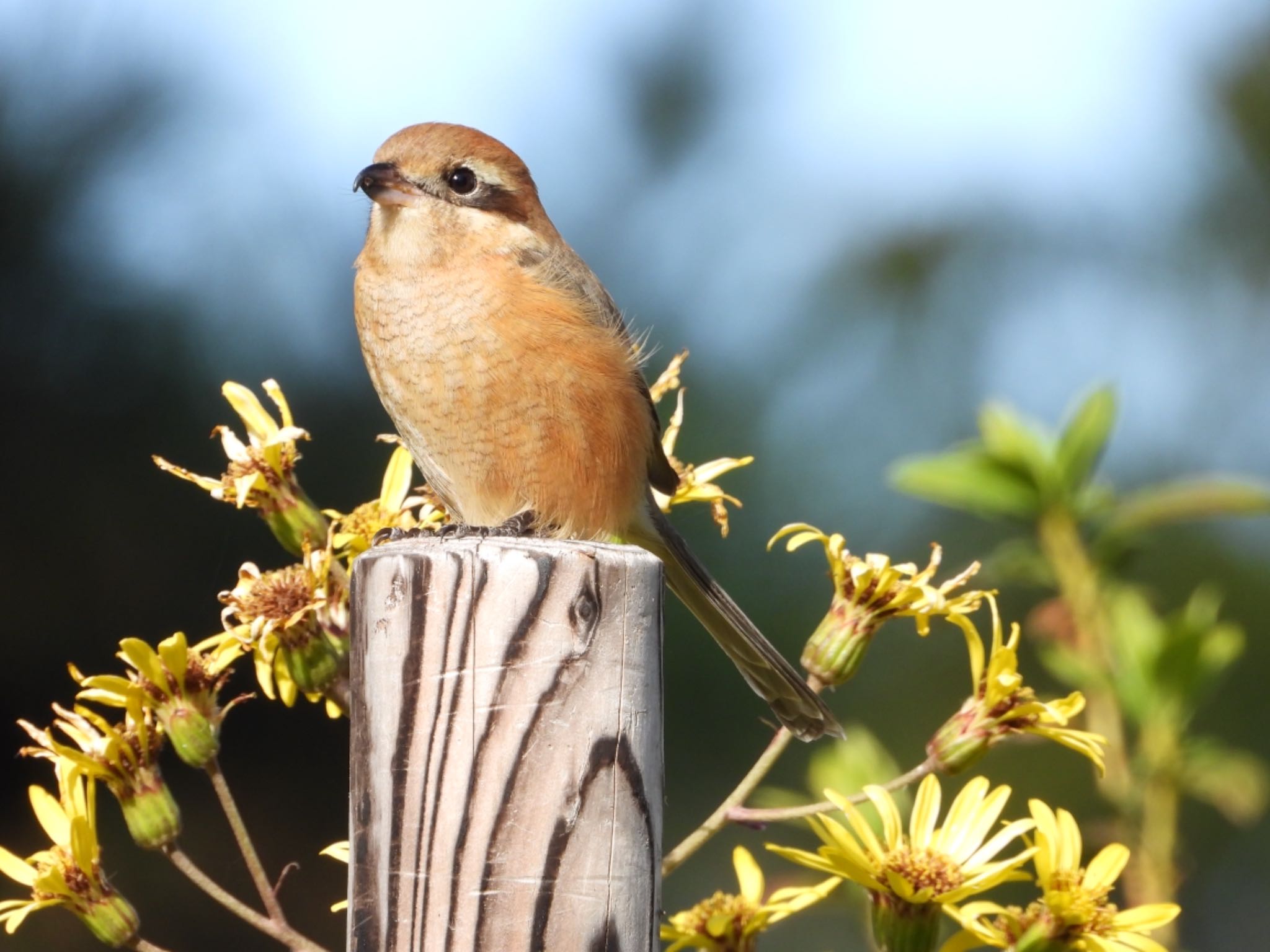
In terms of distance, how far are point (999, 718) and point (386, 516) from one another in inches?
38.2

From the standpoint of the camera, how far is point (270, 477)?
210 cm

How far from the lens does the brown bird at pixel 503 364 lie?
2492mm

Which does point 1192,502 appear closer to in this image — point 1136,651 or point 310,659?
point 1136,651

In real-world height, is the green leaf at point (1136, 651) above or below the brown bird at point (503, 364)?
below

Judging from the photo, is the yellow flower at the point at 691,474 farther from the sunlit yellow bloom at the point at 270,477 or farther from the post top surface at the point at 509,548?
the post top surface at the point at 509,548

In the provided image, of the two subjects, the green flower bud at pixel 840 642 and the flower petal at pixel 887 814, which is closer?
the flower petal at pixel 887 814

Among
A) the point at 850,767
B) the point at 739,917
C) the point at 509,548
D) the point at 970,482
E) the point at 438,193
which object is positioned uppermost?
the point at 438,193

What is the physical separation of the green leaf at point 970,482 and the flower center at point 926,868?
2.15 feet

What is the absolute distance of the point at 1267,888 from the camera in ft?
15.6

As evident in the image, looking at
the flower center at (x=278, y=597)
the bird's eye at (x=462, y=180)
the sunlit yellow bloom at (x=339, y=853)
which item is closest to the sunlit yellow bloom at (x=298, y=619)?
the flower center at (x=278, y=597)

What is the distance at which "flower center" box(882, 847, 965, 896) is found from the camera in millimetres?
1848

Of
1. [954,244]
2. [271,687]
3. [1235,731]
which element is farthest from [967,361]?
[271,687]

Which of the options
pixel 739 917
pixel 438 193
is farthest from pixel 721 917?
pixel 438 193

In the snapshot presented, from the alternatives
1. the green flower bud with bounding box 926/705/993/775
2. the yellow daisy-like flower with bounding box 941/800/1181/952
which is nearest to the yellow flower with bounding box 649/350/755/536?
the green flower bud with bounding box 926/705/993/775
